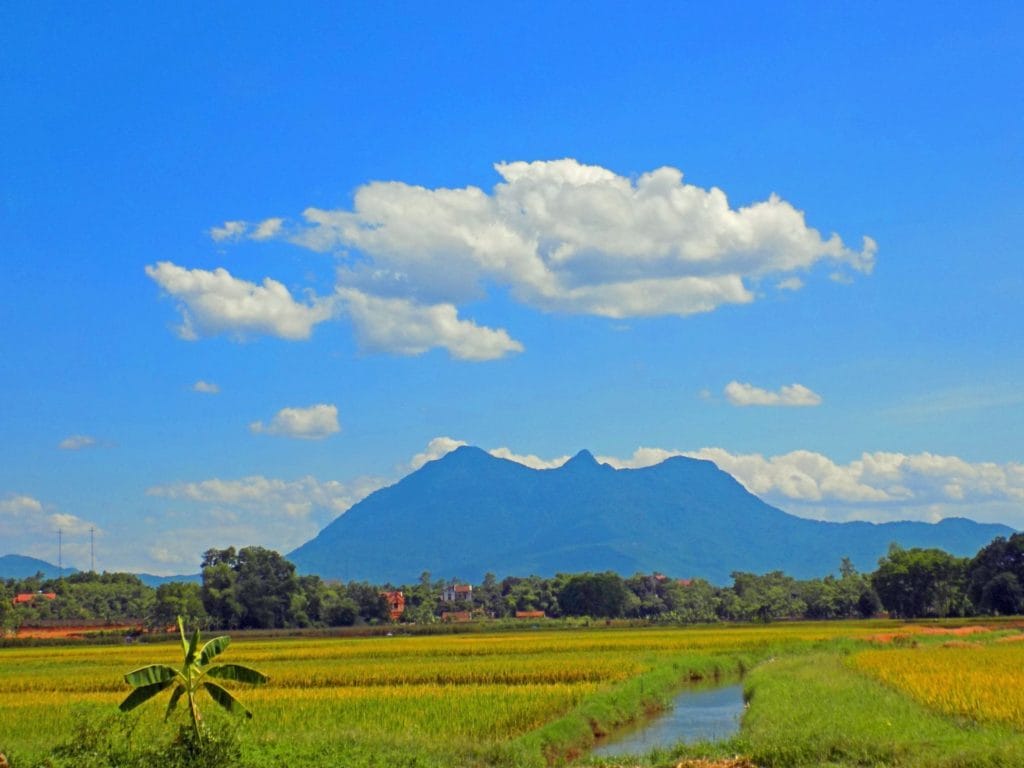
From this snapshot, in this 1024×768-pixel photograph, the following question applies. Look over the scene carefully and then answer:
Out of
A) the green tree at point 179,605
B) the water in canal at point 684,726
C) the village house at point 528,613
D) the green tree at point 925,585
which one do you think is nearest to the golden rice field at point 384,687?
the water in canal at point 684,726

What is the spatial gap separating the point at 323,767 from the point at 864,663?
27063mm

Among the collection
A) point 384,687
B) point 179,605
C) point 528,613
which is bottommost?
point 528,613

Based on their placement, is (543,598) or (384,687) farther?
(543,598)

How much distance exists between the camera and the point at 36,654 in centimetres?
7081

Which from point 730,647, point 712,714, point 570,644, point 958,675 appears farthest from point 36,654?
point 958,675

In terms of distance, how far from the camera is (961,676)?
31234 millimetres

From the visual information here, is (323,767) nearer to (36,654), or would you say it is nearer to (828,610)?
(36,654)

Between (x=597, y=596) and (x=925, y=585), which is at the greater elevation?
(x=925, y=585)

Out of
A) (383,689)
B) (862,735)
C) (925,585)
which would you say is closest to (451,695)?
(383,689)

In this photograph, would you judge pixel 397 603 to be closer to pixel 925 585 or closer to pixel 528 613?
pixel 528 613

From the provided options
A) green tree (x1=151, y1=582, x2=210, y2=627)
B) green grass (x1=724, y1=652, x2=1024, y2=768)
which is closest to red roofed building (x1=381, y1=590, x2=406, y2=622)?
green tree (x1=151, y1=582, x2=210, y2=627)

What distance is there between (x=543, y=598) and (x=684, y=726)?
120964 millimetres

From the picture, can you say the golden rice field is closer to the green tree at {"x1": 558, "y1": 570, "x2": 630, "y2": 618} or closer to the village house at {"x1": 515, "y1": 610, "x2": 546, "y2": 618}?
the green tree at {"x1": 558, "y1": 570, "x2": 630, "y2": 618}

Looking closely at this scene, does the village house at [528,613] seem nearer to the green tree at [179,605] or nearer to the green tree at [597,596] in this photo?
the green tree at [597,596]
